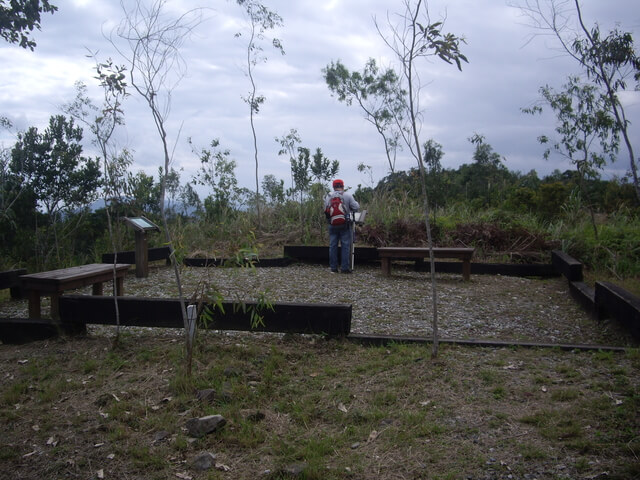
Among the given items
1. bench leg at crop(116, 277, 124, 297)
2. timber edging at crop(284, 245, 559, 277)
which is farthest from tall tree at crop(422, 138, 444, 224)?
bench leg at crop(116, 277, 124, 297)

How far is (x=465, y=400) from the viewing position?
10.5 feet

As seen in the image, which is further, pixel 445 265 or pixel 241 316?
pixel 445 265

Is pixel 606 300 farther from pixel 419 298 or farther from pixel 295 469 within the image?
pixel 295 469

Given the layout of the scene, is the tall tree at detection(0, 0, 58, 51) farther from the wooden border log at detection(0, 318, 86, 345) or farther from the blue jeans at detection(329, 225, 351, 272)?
the blue jeans at detection(329, 225, 351, 272)

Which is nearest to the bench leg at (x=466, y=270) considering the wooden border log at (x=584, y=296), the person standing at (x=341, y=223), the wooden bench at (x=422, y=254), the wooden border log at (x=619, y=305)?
the wooden bench at (x=422, y=254)

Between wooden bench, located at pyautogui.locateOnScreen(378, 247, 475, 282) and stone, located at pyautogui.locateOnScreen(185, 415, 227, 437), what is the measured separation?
5.49 metres

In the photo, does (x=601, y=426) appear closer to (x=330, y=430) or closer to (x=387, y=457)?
(x=387, y=457)

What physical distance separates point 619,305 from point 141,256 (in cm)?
689

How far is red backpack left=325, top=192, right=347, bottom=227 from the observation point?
9.02 m

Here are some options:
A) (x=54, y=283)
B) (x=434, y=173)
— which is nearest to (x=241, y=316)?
(x=54, y=283)

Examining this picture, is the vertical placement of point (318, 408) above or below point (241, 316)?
below

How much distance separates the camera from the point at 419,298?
21.9ft

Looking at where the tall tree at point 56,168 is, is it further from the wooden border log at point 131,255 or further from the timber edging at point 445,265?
the timber edging at point 445,265

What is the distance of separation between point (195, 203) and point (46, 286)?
900 cm
